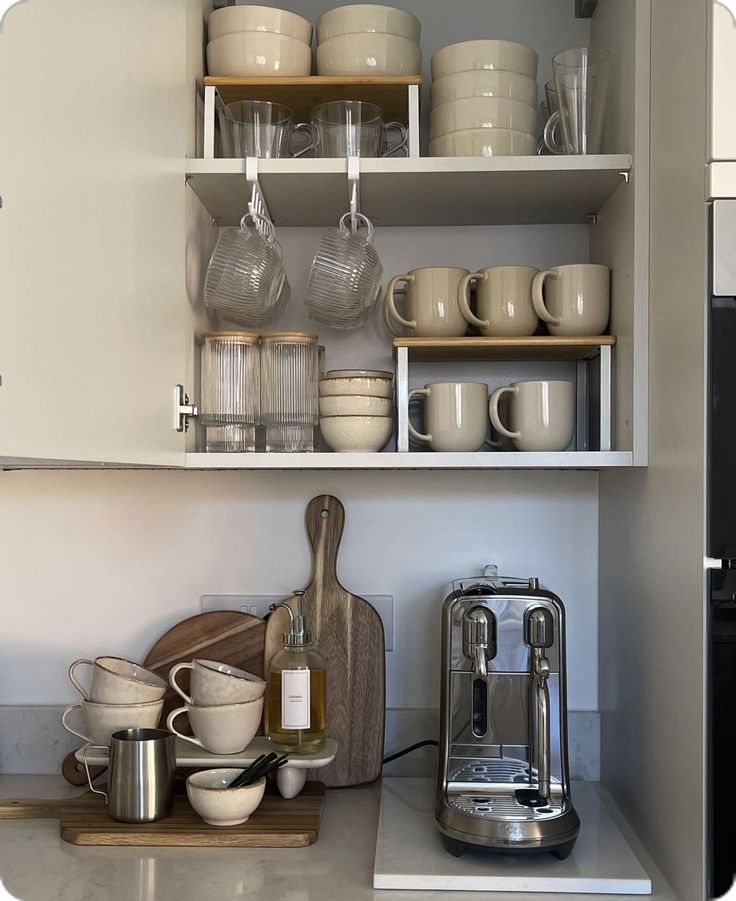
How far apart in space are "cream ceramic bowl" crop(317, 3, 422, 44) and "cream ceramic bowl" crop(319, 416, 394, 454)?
A: 1.94ft

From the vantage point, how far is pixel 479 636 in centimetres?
141

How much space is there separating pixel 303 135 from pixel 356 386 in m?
0.44

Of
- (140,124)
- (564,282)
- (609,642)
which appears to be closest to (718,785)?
(609,642)

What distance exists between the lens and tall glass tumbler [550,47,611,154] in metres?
1.47

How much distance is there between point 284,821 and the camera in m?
1.46

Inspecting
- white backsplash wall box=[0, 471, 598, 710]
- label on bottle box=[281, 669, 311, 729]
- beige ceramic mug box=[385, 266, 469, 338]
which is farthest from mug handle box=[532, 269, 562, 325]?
label on bottle box=[281, 669, 311, 729]

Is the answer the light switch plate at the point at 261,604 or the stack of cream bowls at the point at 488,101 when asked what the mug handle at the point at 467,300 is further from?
the light switch plate at the point at 261,604

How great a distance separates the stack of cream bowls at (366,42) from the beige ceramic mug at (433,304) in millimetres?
315

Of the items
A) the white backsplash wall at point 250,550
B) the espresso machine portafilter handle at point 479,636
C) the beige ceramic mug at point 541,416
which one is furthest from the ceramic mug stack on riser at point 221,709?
the beige ceramic mug at point 541,416

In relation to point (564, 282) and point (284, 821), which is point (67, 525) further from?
point (564, 282)

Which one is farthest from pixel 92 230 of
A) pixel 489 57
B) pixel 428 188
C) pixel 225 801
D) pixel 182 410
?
pixel 225 801

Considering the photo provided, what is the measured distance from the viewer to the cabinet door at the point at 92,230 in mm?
896

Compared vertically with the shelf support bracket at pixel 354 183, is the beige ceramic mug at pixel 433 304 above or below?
below

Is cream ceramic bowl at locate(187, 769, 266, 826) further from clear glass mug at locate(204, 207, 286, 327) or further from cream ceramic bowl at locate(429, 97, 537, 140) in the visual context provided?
cream ceramic bowl at locate(429, 97, 537, 140)
